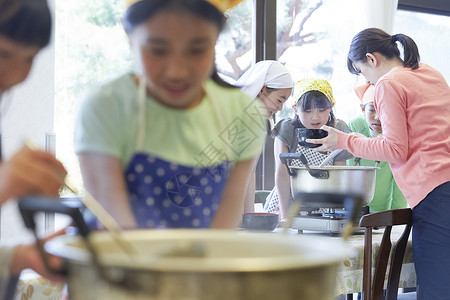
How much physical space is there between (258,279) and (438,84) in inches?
53.4

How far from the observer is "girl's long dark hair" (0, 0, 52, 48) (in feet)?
1.87

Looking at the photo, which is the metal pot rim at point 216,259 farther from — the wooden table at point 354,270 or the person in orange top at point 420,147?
the person in orange top at point 420,147

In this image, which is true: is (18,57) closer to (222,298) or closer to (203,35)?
(203,35)

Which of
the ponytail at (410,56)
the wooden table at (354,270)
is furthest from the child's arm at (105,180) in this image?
the ponytail at (410,56)

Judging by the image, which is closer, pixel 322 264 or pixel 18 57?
pixel 322 264

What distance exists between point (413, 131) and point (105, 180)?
1201 mm

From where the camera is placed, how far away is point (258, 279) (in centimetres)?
41

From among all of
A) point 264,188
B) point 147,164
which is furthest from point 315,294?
point 264,188

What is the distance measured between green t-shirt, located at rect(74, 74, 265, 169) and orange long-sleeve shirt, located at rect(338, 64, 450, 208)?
98cm

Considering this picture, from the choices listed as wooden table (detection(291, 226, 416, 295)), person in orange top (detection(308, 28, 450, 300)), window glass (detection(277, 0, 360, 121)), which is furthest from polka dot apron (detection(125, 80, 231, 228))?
window glass (detection(277, 0, 360, 121))

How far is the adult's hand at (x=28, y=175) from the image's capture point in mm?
522

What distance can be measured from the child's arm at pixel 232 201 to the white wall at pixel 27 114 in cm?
19

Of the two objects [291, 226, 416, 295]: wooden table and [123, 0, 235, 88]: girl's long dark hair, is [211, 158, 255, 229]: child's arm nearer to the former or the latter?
[123, 0, 235, 88]: girl's long dark hair

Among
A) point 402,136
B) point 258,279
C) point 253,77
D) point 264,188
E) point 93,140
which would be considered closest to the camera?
point 258,279
